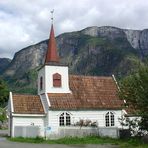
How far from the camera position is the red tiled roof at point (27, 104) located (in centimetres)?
4275

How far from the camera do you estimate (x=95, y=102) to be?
149ft

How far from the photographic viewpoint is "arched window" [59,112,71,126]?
1710 inches

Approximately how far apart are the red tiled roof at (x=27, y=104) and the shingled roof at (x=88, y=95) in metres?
1.81

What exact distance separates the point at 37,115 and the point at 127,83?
46.1ft

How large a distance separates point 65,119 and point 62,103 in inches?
75.7

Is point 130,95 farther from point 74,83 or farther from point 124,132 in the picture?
point 74,83

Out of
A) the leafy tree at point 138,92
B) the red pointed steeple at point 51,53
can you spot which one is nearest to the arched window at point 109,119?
the red pointed steeple at point 51,53

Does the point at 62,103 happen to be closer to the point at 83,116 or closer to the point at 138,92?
the point at 83,116

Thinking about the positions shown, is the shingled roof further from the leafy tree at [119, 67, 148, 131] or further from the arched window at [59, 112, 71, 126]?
the leafy tree at [119, 67, 148, 131]

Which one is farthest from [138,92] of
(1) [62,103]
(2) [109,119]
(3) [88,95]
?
(3) [88,95]

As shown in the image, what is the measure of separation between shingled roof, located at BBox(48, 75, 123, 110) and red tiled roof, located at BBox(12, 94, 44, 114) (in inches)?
71.2

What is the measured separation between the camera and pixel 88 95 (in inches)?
1815

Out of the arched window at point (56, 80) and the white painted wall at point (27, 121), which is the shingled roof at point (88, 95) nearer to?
the arched window at point (56, 80)

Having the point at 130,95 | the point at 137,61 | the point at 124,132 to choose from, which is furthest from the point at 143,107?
the point at 124,132
